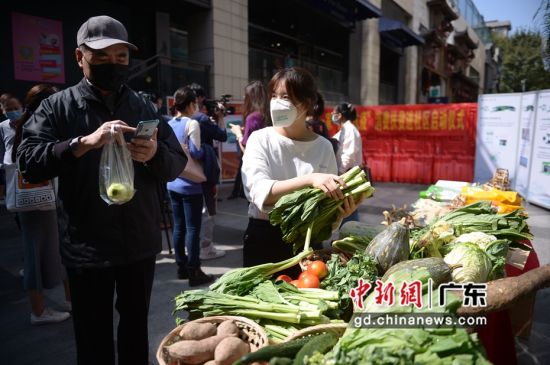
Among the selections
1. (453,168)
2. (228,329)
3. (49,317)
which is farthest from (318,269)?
(453,168)

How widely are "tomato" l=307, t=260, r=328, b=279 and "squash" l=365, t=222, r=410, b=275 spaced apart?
288 millimetres

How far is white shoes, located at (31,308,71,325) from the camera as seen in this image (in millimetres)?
3621

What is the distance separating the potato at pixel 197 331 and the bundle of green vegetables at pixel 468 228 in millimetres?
1388

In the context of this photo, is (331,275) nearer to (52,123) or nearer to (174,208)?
(52,123)

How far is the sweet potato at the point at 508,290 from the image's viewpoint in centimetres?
162

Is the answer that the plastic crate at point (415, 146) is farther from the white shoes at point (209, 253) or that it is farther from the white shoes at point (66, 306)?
the white shoes at point (66, 306)

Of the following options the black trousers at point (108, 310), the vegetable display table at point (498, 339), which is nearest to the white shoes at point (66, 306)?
the black trousers at point (108, 310)

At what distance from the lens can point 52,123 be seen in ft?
6.73

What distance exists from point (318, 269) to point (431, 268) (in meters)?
0.56

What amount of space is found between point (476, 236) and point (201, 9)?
1018 centimetres

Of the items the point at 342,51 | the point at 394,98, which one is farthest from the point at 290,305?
the point at 394,98

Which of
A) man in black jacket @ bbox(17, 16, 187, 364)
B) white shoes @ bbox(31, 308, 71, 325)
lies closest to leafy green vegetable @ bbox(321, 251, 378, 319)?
man in black jacket @ bbox(17, 16, 187, 364)

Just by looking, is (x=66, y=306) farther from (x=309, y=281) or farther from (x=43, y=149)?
(x=309, y=281)

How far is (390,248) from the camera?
82.7 inches
